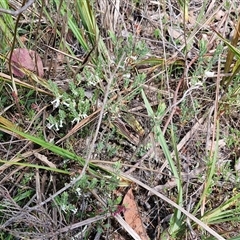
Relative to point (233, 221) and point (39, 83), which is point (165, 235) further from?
point (39, 83)

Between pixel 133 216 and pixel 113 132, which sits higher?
pixel 113 132

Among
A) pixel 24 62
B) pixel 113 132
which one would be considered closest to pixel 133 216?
pixel 113 132

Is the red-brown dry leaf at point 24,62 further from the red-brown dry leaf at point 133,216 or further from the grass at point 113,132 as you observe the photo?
the red-brown dry leaf at point 133,216

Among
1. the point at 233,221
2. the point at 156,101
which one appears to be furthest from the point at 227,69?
the point at 233,221

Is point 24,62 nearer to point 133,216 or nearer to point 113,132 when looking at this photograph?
point 113,132

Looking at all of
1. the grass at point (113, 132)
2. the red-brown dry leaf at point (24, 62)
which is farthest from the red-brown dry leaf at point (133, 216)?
the red-brown dry leaf at point (24, 62)
